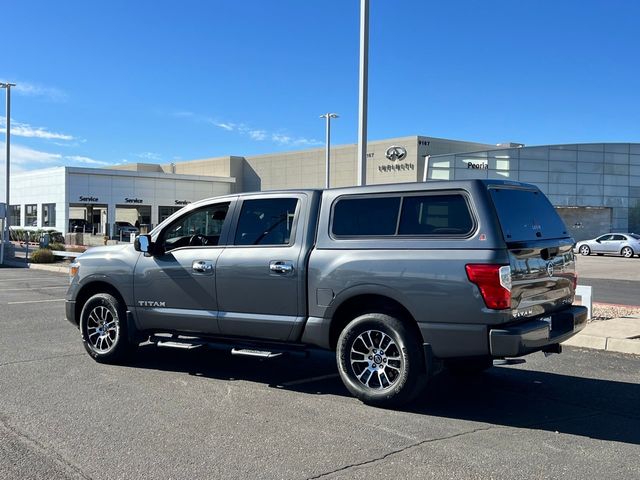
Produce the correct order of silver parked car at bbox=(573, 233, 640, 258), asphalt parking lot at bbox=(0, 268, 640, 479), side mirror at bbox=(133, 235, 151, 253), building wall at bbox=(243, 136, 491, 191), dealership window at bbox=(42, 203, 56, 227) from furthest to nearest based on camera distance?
building wall at bbox=(243, 136, 491, 191), dealership window at bbox=(42, 203, 56, 227), silver parked car at bbox=(573, 233, 640, 258), side mirror at bbox=(133, 235, 151, 253), asphalt parking lot at bbox=(0, 268, 640, 479)

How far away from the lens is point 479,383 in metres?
6.53

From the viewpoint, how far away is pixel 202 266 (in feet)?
21.3

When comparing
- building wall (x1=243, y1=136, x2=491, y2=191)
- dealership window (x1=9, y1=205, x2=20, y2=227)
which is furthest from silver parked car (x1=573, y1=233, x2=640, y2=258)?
dealership window (x1=9, y1=205, x2=20, y2=227)

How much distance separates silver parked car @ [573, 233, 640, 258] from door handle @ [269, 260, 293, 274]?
1257 inches

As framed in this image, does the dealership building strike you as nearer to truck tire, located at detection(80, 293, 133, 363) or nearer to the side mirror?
truck tire, located at detection(80, 293, 133, 363)

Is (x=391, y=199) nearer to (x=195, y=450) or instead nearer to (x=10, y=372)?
(x=195, y=450)

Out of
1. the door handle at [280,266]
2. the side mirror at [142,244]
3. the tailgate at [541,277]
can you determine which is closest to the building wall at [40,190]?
the side mirror at [142,244]

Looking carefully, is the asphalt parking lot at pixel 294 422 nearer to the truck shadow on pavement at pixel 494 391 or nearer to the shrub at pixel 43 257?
the truck shadow on pavement at pixel 494 391

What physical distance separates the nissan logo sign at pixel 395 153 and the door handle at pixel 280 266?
56885 millimetres

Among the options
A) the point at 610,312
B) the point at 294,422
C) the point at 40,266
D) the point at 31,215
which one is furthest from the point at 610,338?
the point at 31,215

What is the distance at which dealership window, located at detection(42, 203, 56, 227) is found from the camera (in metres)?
53.8

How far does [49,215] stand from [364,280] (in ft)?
181

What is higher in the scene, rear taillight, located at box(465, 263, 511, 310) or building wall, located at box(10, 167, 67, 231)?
building wall, located at box(10, 167, 67, 231)

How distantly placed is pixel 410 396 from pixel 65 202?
52.6 meters
